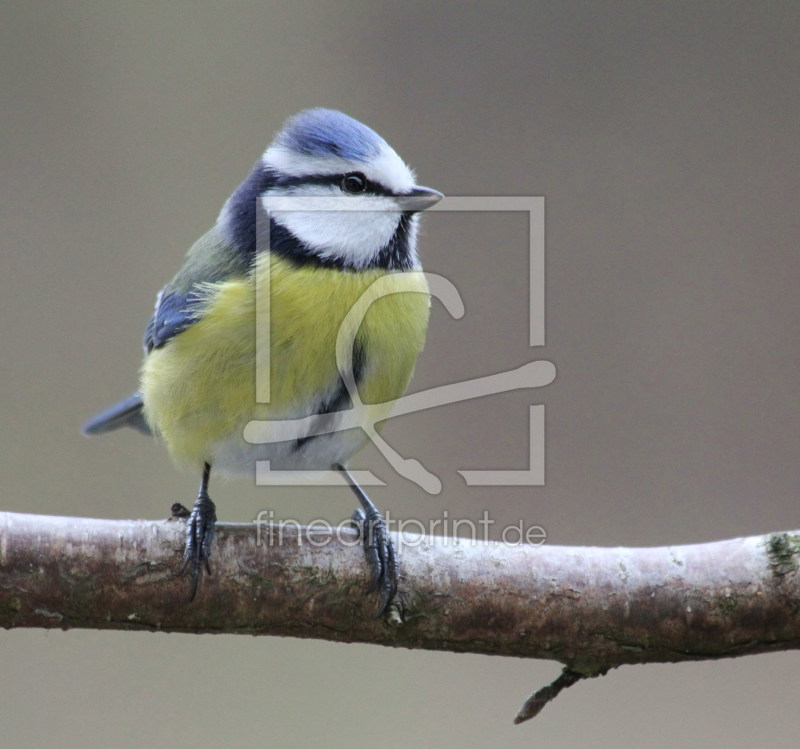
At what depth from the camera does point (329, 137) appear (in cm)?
159

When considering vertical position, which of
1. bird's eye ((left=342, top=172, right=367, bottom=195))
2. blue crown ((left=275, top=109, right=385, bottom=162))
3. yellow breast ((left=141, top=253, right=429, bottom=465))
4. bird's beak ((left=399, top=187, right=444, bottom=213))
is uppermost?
blue crown ((left=275, top=109, right=385, bottom=162))

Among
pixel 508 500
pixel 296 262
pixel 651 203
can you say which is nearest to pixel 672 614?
pixel 296 262

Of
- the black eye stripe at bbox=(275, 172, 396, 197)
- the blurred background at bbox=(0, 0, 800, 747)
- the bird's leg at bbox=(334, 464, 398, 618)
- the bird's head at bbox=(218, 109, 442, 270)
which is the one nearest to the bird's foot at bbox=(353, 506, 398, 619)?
the bird's leg at bbox=(334, 464, 398, 618)

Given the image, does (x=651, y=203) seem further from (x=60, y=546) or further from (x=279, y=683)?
(x=60, y=546)

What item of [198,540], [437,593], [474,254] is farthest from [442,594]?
[474,254]

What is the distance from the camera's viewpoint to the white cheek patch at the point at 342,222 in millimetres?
1579

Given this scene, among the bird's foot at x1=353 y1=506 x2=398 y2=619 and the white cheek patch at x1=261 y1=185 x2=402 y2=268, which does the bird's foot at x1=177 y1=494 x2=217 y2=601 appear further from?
the white cheek patch at x1=261 y1=185 x2=402 y2=268

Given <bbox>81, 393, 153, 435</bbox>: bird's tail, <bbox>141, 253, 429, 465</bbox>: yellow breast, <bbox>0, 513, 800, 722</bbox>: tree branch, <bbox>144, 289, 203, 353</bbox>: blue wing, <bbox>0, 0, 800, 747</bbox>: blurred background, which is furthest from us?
<bbox>0, 0, 800, 747</bbox>: blurred background

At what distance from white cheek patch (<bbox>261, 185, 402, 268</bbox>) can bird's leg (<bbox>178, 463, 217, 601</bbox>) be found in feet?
1.49

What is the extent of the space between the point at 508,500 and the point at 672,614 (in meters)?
1.31

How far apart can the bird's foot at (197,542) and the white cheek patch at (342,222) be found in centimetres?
46

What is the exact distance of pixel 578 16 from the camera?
295 cm

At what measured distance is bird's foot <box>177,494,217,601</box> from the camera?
1.43m

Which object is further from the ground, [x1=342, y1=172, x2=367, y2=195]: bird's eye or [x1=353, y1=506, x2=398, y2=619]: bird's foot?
[x1=342, y1=172, x2=367, y2=195]: bird's eye
